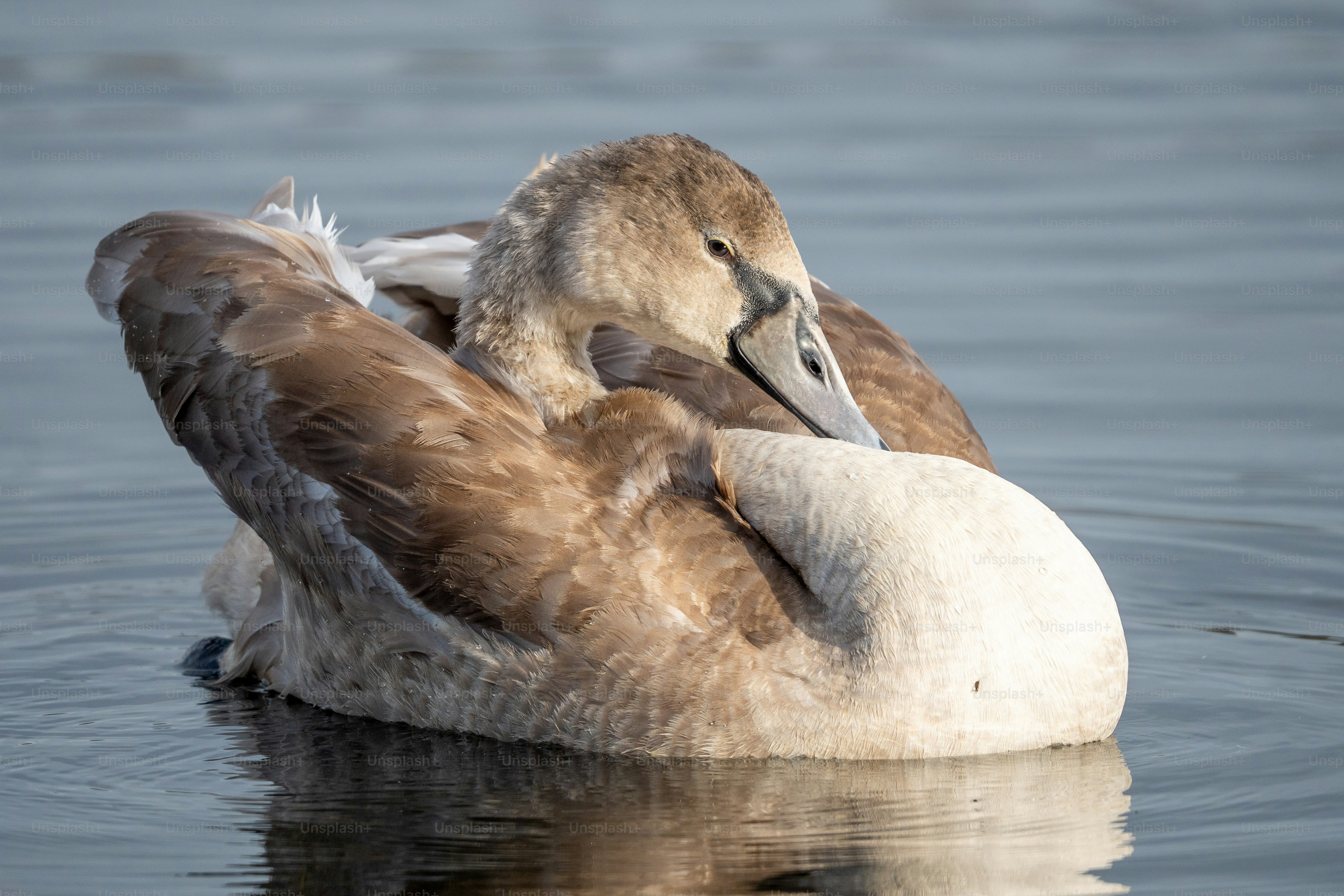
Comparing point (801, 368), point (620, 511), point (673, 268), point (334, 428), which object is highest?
point (673, 268)

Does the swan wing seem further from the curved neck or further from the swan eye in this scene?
the swan eye

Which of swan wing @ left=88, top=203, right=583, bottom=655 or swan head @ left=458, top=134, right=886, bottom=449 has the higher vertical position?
swan head @ left=458, top=134, right=886, bottom=449

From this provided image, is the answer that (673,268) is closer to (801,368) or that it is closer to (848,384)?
(801,368)

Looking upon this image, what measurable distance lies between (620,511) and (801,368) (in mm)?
818

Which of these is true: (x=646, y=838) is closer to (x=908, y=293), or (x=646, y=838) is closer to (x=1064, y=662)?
(x=1064, y=662)

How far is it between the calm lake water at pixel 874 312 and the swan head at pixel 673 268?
128cm

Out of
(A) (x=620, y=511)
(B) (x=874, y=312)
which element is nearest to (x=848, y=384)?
(A) (x=620, y=511)

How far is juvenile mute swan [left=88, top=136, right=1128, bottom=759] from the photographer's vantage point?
568 cm

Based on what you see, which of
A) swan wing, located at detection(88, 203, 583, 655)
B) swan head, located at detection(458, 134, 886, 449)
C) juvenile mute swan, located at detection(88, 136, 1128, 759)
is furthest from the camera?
swan head, located at detection(458, 134, 886, 449)

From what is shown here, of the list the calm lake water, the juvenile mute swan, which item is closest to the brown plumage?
the juvenile mute swan

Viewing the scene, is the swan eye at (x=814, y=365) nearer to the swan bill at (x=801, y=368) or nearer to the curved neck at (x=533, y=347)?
the swan bill at (x=801, y=368)

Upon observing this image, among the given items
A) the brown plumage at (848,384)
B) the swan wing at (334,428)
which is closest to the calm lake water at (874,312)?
the swan wing at (334,428)

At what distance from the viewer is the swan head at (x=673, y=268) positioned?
6141 mm

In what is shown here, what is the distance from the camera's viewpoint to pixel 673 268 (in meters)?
6.17
